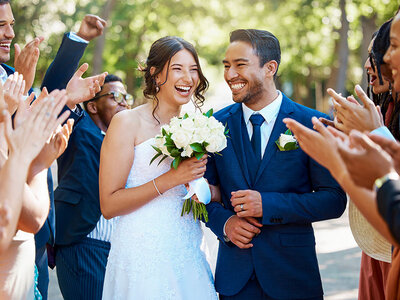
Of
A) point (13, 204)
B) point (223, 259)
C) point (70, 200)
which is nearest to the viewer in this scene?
point (13, 204)

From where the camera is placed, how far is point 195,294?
4.14 m

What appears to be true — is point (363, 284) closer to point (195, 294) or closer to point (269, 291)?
point (269, 291)

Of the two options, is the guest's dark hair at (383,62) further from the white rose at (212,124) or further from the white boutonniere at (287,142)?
the white rose at (212,124)

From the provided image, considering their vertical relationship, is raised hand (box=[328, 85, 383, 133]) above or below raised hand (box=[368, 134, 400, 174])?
above

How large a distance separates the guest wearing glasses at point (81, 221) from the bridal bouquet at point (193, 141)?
4.42 ft

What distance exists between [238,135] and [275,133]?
0.30 m

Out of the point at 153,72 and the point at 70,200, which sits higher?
the point at 153,72

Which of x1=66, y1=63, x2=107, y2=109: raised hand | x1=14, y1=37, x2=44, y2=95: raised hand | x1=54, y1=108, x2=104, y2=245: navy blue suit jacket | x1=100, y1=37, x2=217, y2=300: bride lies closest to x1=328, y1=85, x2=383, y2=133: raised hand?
x1=100, y1=37, x2=217, y2=300: bride

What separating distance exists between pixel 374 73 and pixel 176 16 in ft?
89.4

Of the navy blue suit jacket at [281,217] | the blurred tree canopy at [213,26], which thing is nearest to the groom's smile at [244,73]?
the navy blue suit jacket at [281,217]

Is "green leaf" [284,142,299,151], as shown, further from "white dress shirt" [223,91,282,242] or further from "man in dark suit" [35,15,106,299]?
"man in dark suit" [35,15,106,299]

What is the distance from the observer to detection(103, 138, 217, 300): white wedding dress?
13.5ft

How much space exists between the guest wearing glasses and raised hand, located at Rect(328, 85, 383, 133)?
8.63ft

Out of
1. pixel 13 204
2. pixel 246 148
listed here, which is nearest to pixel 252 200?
pixel 246 148
